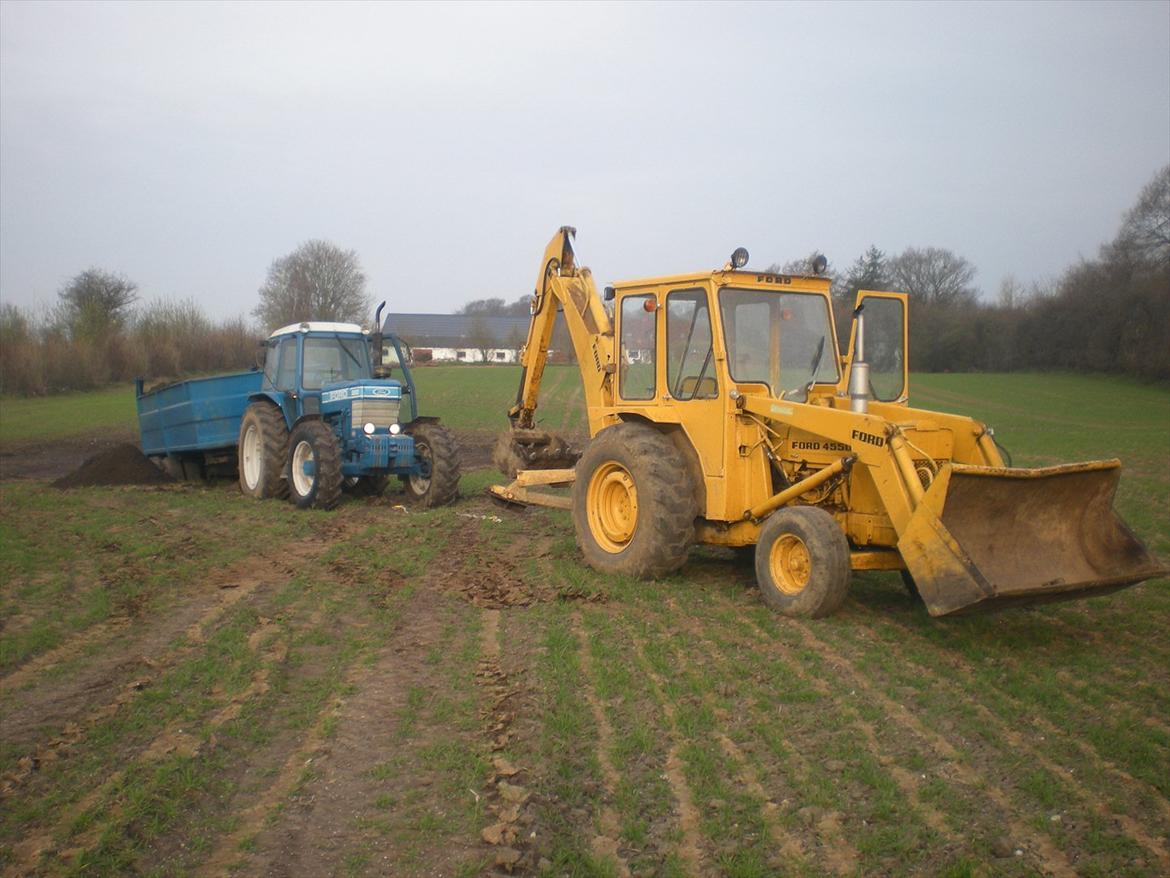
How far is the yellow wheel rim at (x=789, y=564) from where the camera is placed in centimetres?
746

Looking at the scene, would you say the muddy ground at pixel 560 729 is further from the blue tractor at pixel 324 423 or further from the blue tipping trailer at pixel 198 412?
the blue tipping trailer at pixel 198 412

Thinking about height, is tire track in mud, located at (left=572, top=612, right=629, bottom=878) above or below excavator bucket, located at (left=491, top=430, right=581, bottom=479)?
below

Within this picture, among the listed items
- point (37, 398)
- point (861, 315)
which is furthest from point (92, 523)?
point (37, 398)

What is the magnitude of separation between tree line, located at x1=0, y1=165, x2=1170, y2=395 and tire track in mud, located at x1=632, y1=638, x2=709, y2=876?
36148 millimetres

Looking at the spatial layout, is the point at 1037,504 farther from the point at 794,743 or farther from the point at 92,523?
the point at 92,523

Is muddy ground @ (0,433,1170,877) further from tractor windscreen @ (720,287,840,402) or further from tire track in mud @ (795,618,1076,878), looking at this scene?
tractor windscreen @ (720,287,840,402)

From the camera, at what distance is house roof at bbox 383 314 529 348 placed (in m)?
71.4

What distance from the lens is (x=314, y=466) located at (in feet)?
40.9

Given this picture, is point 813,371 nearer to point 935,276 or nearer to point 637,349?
point 637,349

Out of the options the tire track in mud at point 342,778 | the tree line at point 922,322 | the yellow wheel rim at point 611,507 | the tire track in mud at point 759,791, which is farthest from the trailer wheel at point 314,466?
the tree line at point 922,322

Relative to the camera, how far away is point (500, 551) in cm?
1024

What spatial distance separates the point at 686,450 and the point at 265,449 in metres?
6.60

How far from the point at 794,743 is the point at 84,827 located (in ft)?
10.4

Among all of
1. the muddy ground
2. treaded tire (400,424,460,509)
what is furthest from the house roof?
the muddy ground
